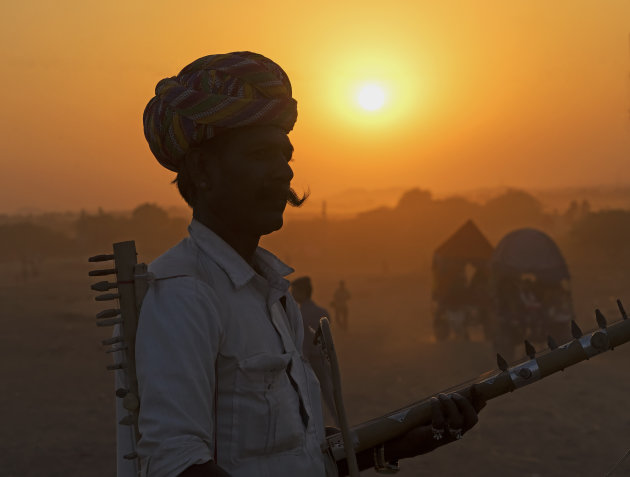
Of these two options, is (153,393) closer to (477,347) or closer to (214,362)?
(214,362)

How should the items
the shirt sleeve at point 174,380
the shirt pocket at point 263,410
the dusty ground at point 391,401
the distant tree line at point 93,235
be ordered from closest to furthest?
the shirt sleeve at point 174,380 < the shirt pocket at point 263,410 < the dusty ground at point 391,401 < the distant tree line at point 93,235

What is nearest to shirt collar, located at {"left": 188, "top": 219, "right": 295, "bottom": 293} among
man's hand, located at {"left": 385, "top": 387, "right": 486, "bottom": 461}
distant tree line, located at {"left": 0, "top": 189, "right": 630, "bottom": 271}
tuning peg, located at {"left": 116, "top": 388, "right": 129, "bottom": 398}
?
tuning peg, located at {"left": 116, "top": 388, "right": 129, "bottom": 398}

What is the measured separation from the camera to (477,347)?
56.1 feet

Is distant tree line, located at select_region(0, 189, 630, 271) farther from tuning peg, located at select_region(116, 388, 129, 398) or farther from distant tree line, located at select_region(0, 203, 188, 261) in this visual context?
tuning peg, located at select_region(116, 388, 129, 398)

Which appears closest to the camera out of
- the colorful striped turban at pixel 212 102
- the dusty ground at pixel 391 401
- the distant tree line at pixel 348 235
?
the colorful striped turban at pixel 212 102

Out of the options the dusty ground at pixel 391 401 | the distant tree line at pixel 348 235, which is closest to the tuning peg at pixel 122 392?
the dusty ground at pixel 391 401

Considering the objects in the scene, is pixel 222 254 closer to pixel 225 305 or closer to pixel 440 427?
pixel 225 305

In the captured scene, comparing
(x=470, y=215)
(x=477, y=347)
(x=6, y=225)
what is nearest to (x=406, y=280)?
(x=477, y=347)

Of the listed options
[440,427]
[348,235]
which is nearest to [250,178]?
[440,427]

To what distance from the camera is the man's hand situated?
96.2 inches

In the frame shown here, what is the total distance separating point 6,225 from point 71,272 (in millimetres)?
14125

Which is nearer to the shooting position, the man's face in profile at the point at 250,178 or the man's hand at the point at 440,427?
the man's face in profile at the point at 250,178

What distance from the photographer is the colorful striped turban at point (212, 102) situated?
1.96m

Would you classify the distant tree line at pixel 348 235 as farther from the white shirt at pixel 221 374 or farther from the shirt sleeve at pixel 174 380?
the shirt sleeve at pixel 174 380
